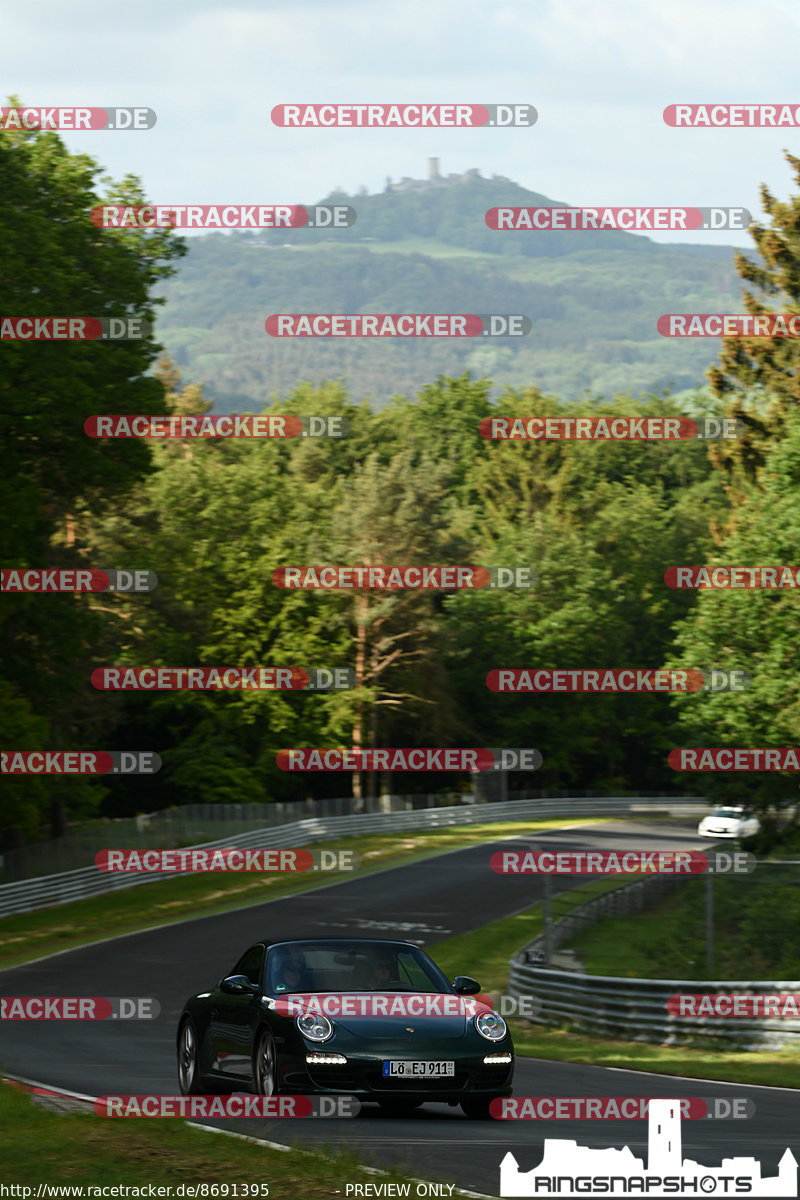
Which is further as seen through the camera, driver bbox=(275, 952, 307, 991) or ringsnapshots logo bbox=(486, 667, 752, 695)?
ringsnapshots logo bbox=(486, 667, 752, 695)

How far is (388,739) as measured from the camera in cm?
7388

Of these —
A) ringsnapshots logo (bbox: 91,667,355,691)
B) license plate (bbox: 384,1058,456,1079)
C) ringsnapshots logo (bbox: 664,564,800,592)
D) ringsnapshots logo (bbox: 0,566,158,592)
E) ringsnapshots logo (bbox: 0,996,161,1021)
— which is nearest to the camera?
license plate (bbox: 384,1058,456,1079)

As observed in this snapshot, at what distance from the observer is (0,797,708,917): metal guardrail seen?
4041cm

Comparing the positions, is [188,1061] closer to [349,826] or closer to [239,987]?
[239,987]

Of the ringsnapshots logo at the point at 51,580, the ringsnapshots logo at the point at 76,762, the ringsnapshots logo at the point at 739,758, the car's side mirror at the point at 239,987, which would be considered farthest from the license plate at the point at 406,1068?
the ringsnapshots logo at the point at 51,580

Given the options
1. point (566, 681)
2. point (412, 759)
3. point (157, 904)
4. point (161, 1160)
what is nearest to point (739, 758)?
point (157, 904)

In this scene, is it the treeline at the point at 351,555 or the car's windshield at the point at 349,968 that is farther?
the treeline at the point at 351,555

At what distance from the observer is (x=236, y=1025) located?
1211 centimetres

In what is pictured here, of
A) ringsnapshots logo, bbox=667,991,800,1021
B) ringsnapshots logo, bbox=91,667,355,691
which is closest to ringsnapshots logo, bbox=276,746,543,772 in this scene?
ringsnapshots logo, bbox=91,667,355,691

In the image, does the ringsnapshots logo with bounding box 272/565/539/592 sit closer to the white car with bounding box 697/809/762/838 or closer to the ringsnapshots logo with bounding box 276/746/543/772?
the ringsnapshots logo with bounding box 276/746/543/772

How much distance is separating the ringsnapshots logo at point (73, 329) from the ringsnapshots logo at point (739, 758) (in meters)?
15.8

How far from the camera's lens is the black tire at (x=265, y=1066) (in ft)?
37.2

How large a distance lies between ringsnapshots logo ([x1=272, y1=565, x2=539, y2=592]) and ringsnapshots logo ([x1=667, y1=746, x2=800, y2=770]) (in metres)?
32.1

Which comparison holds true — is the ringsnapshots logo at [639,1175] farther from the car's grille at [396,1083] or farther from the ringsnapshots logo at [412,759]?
the ringsnapshots logo at [412,759]
